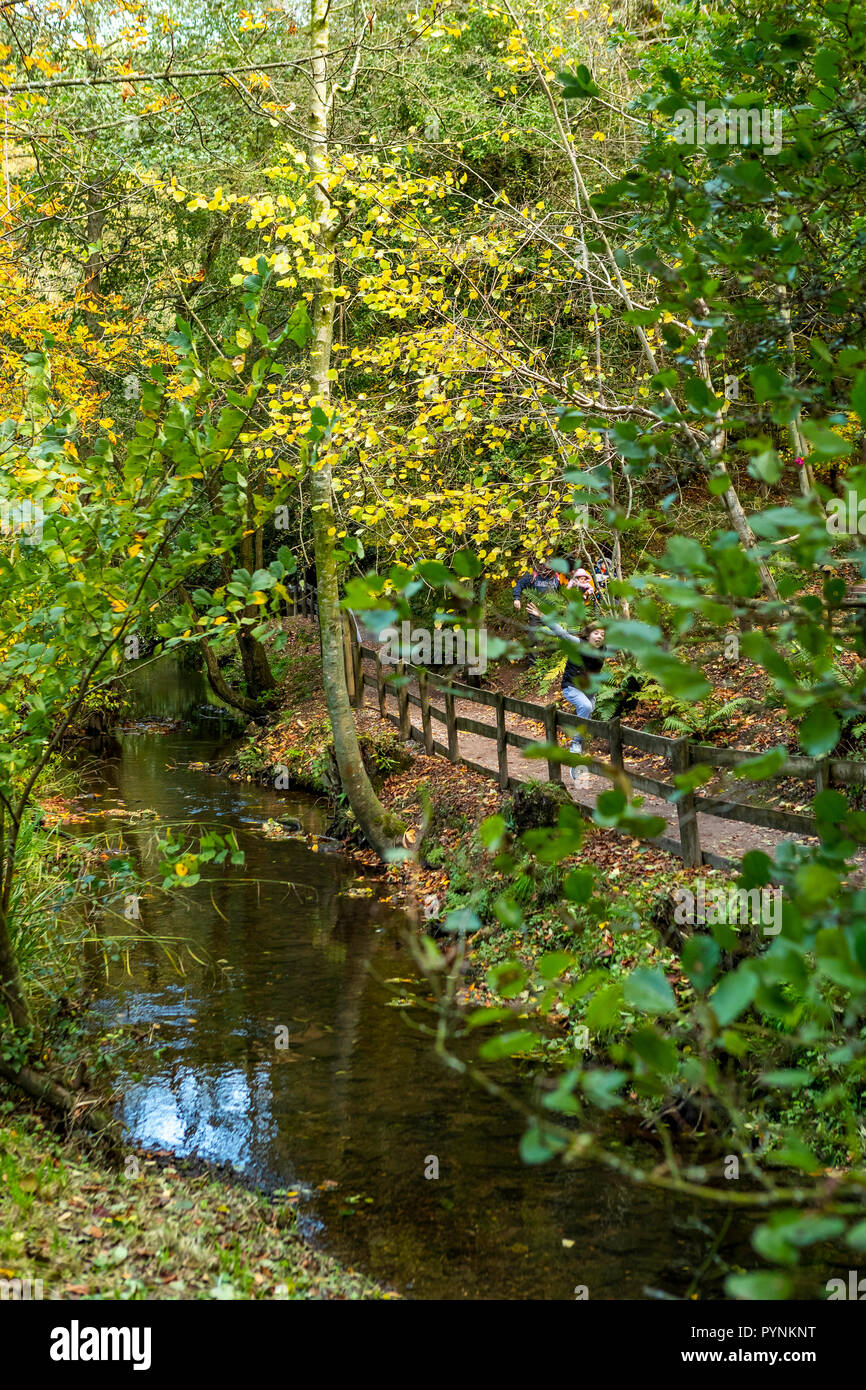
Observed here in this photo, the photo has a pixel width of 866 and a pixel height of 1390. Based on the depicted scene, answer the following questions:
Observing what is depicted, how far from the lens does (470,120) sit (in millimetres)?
14227

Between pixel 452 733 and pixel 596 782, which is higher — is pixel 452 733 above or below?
above

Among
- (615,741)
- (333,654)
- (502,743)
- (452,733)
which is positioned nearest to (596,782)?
(502,743)

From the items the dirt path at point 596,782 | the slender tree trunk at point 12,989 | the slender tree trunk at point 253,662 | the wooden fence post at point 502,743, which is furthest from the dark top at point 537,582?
the slender tree trunk at point 253,662

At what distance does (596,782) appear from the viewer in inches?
398

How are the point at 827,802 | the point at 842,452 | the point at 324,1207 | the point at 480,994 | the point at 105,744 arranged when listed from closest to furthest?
the point at 842,452
the point at 827,802
the point at 324,1207
the point at 480,994
the point at 105,744

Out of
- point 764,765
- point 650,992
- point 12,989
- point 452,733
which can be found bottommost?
point 12,989

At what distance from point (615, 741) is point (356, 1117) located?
365 centimetres

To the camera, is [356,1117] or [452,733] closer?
[356,1117]

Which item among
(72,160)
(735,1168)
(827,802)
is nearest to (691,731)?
(735,1168)

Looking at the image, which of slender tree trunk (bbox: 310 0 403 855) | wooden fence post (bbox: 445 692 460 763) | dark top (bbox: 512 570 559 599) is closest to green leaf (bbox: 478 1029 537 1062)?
dark top (bbox: 512 570 559 599)

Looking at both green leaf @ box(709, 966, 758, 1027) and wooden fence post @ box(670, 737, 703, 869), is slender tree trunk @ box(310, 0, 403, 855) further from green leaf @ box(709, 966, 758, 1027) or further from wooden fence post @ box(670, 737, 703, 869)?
green leaf @ box(709, 966, 758, 1027)

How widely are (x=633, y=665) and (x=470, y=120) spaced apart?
8370 mm

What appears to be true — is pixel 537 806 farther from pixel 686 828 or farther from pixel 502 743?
pixel 686 828
